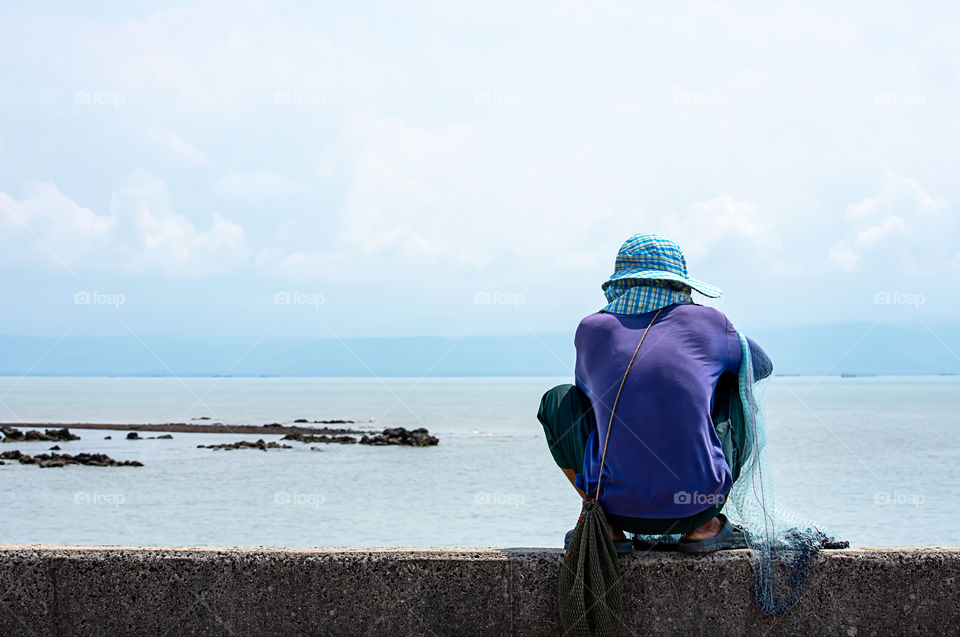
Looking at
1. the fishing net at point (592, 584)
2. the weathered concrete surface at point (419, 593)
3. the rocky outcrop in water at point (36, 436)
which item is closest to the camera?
the fishing net at point (592, 584)

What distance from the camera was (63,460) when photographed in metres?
22.1

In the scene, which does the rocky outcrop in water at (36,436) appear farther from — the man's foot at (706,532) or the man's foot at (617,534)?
the man's foot at (706,532)

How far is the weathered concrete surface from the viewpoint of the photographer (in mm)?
2721

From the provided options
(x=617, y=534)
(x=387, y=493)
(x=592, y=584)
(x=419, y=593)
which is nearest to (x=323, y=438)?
(x=387, y=493)

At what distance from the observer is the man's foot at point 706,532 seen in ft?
9.04

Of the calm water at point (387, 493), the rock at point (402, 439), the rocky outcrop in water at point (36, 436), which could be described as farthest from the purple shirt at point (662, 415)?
the rocky outcrop in water at point (36, 436)

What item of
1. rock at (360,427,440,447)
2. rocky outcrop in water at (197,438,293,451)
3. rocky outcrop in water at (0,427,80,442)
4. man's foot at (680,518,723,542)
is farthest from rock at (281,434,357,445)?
man's foot at (680,518,723,542)

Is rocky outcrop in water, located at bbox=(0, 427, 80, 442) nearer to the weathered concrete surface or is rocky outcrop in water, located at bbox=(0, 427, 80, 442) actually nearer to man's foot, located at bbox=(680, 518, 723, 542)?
the weathered concrete surface

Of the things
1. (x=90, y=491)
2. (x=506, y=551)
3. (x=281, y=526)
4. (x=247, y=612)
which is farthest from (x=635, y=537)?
(x=90, y=491)

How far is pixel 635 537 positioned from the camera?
9.46 feet

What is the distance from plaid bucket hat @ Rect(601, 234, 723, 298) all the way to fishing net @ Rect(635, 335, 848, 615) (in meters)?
0.30

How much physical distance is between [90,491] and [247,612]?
62.1ft

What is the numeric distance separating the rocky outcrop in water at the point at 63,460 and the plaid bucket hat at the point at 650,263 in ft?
71.6

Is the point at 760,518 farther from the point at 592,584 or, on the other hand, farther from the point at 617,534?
the point at 592,584
